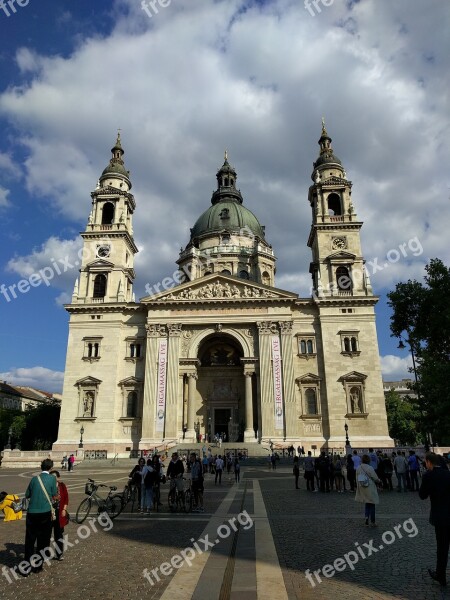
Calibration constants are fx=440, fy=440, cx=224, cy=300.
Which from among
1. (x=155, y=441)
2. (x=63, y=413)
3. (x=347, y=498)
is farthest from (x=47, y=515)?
(x=63, y=413)

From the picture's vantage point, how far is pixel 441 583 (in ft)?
20.0

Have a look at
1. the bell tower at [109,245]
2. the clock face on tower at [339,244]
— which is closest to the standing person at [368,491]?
the bell tower at [109,245]

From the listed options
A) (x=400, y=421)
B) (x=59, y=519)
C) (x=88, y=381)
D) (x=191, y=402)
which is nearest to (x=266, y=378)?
(x=191, y=402)

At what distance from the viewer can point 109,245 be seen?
50281 mm

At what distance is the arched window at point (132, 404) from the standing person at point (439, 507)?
40.1 meters

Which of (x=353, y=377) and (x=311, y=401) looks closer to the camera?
(x=353, y=377)

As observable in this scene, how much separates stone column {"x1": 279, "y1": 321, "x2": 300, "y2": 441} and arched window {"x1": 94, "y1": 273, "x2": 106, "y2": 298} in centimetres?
2007

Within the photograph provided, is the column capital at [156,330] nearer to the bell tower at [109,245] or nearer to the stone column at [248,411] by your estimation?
the bell tower at [109,245]

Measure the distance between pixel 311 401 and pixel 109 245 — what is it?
→ 28.0 meters

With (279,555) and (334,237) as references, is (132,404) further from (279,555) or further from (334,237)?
(279,555)

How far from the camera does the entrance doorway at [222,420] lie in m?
46.6

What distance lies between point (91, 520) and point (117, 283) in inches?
1533

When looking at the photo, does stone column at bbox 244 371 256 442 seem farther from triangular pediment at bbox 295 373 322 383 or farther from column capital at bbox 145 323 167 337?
column capital at bbox 145 323 167 337

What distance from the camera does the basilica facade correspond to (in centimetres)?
4219
